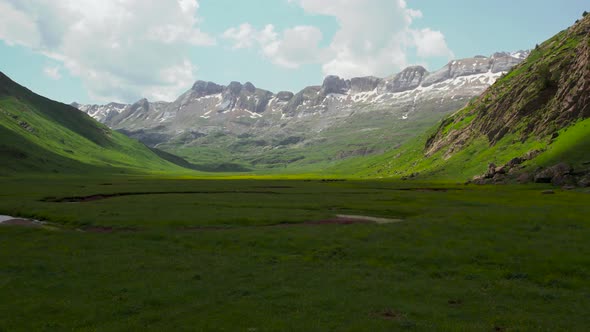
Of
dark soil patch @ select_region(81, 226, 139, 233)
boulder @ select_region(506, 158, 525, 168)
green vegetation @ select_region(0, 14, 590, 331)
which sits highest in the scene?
boulder @ select_region(506, 158, 525, 168)

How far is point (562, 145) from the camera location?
129 metres

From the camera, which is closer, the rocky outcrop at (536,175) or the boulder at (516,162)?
the rocky outcrop at (536,175)

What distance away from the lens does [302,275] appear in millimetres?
32219

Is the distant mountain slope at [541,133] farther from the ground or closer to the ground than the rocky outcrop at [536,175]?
farther from the ground

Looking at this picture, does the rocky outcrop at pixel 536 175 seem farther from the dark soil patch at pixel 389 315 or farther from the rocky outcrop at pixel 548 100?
the dark soil patch at pixel 389 315

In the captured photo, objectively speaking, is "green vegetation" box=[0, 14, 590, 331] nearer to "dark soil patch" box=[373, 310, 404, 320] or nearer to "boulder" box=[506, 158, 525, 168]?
"dark soil patch" box=[373, 310, 404, 320]

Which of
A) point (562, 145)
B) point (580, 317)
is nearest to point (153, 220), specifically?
point (580, 317)

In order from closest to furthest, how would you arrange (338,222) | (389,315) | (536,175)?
(389,315) < (338,222) < (536,175)

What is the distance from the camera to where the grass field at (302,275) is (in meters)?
22.9

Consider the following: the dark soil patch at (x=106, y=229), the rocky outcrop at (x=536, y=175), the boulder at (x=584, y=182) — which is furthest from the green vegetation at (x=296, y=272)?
the rocky outcrop at (x=536, y=175)

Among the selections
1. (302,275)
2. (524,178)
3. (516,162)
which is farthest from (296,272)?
(516,162)

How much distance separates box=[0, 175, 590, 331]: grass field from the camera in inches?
900

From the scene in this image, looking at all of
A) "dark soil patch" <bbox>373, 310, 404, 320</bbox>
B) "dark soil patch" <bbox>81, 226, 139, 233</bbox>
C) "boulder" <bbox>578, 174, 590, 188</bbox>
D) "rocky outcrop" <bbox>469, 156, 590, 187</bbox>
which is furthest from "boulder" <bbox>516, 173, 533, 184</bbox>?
"dark soil patch" <bbox>81, 226, 139, 233</bbox>

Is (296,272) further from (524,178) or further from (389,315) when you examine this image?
(524,178)
